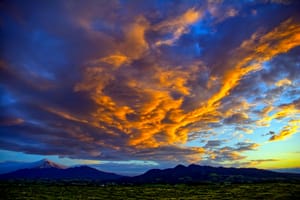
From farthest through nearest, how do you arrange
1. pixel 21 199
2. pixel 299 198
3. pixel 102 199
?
pixel 102 199 < pixel 21 199 < pixel 299 198

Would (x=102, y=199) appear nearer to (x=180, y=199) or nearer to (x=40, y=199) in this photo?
(x=40, y=199)

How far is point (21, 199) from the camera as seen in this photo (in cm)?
6091

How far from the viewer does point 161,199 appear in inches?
2490

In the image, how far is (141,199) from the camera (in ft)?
216

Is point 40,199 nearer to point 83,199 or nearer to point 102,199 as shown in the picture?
point 83,199

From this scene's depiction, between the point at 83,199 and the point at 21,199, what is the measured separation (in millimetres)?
14623

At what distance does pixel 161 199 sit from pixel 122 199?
10.5 meters

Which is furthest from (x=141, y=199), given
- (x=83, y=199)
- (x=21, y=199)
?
(x=21, y=199)

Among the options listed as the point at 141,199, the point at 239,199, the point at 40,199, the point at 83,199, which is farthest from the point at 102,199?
the point at 239,199

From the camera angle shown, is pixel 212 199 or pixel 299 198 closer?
pixel 299 198

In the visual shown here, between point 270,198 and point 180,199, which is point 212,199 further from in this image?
point 270,198

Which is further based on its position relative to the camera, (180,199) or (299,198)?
(180,199)

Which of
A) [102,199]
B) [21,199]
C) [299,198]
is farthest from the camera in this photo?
[102,199]

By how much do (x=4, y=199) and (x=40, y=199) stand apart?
26.2 feet
